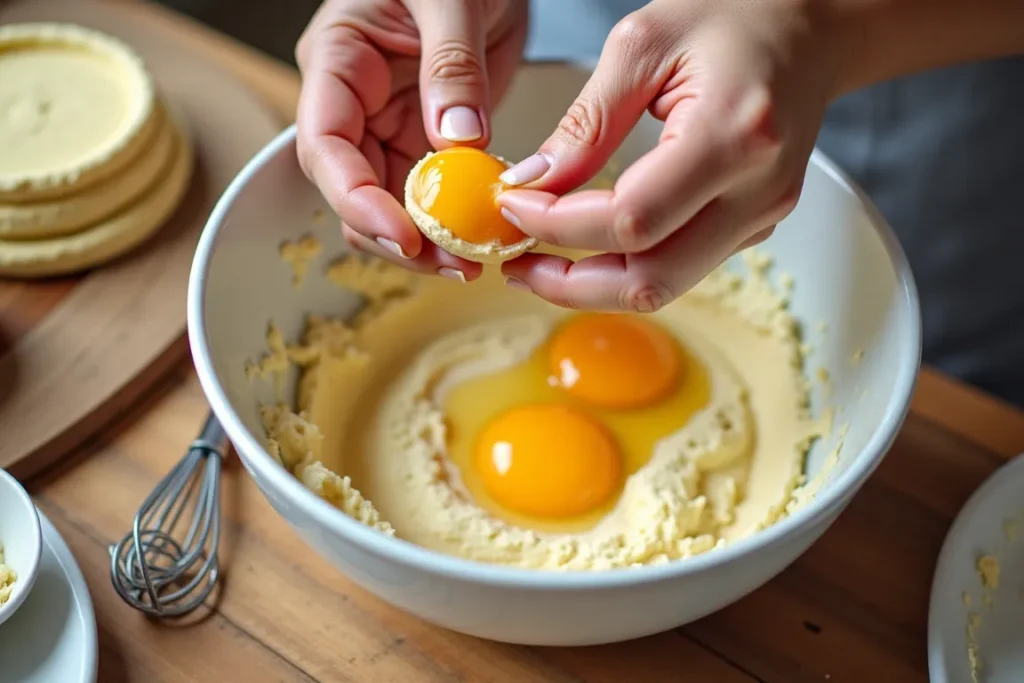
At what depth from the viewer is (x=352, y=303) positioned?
1.50m

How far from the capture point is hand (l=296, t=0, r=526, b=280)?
3.75 feet

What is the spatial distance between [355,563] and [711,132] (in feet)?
1.82

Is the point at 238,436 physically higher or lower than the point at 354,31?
lower

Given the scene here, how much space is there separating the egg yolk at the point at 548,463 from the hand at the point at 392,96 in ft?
0.90

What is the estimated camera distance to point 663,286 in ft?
3.27

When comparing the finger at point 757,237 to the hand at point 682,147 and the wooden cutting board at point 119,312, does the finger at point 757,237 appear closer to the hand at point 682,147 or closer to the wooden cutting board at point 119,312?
the hand at point 682,147

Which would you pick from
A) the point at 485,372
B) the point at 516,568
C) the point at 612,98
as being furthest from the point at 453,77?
the point at 516,568

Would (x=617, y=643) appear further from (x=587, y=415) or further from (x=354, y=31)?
(x=354, y=31)

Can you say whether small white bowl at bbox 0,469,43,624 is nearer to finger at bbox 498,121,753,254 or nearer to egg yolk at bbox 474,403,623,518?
egg yolk at bbox 474,403,623,518

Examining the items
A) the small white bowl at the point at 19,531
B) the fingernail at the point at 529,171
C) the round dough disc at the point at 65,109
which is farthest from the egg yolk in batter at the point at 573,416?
the round dough disc at the point at 65,109

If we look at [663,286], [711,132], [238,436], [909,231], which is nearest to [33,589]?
[238,436]

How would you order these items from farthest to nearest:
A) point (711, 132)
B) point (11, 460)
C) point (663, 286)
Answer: point (11, 460)
point (663, 286)
point (711, 132)

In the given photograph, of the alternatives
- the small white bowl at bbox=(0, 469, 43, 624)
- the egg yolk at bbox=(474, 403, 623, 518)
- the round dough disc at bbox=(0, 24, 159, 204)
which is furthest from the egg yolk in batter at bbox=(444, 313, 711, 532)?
the round dough disc at bbox=(0, 24, 159, 204)

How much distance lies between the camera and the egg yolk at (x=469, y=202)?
1.08 metres
